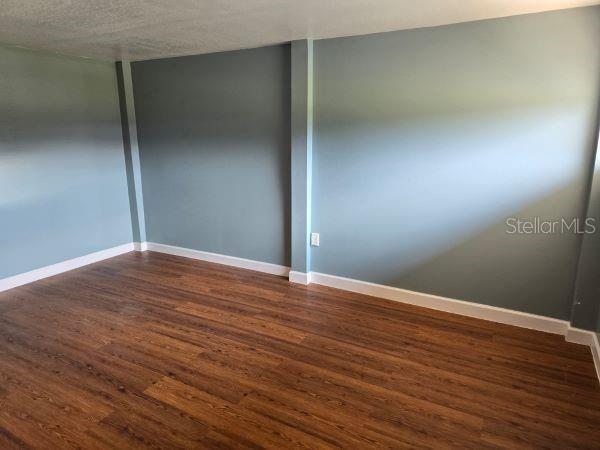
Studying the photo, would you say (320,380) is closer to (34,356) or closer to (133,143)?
(34,356)

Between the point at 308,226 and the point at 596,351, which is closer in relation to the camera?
the point at 596,351

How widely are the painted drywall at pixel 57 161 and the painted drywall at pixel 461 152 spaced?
2.45m

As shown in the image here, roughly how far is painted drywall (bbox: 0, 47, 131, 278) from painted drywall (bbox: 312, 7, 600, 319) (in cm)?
245

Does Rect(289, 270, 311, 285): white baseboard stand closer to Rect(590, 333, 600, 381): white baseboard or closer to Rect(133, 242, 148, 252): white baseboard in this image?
Rect(133, 242, 148, 252): white baseboard

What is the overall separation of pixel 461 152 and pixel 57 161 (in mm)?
3719

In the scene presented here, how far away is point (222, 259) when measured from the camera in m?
4.17

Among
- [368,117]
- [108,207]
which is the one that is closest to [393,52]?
[368,117]

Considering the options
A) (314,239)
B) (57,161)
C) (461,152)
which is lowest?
(314,239)

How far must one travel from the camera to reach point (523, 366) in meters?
2.35

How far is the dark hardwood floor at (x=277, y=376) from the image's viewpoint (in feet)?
5.94

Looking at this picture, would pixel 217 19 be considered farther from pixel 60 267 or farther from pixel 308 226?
pixel 60 267

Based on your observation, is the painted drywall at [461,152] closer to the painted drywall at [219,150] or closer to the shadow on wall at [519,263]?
the shadow on wall at [519,263]

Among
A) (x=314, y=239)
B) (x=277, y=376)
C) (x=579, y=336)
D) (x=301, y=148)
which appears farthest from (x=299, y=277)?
(x=579, y=336)

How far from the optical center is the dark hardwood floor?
1812mm
